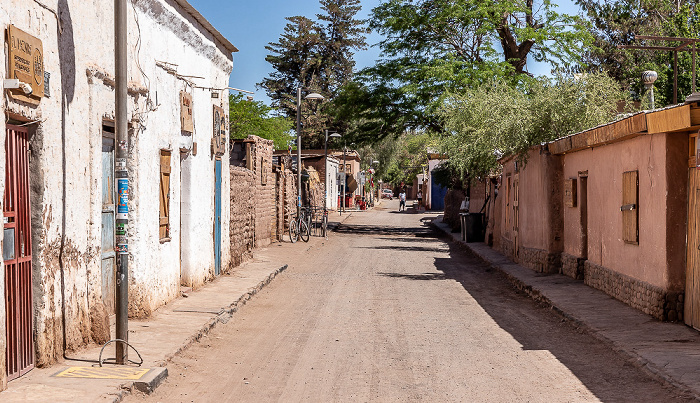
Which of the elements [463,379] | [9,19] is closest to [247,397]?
[463,379]

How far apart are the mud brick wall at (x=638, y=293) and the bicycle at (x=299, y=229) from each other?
13.4 metres

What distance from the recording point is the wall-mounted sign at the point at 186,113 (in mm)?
12789

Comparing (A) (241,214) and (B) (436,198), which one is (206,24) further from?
(B) (436,198)

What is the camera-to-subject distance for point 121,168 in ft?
24.7

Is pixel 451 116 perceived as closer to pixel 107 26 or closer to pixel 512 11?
pixel 512 11

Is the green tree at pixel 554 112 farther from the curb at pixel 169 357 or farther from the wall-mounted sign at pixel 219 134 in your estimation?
the curb at pixel 169 357

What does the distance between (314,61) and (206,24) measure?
48198 millimetres

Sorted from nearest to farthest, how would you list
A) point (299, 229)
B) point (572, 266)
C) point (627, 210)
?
point (627, 210), point (572, 266), point (299, 229)

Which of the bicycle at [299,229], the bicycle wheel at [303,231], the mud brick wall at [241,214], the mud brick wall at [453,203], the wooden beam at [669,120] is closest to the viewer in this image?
the wooden beam at [669,120]

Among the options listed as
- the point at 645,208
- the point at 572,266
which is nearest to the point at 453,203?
the point at 572,266

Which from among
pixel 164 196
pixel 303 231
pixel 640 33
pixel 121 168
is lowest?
pixel 303 231

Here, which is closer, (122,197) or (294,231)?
(122,197)

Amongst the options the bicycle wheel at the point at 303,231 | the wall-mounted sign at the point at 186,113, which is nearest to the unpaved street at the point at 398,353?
the wall-mounted sign at the point at 186,113

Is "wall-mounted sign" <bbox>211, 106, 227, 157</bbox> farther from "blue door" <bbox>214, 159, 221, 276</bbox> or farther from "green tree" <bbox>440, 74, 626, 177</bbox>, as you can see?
"green tree" <bbox>440, 74, 626, 177</bbox>
